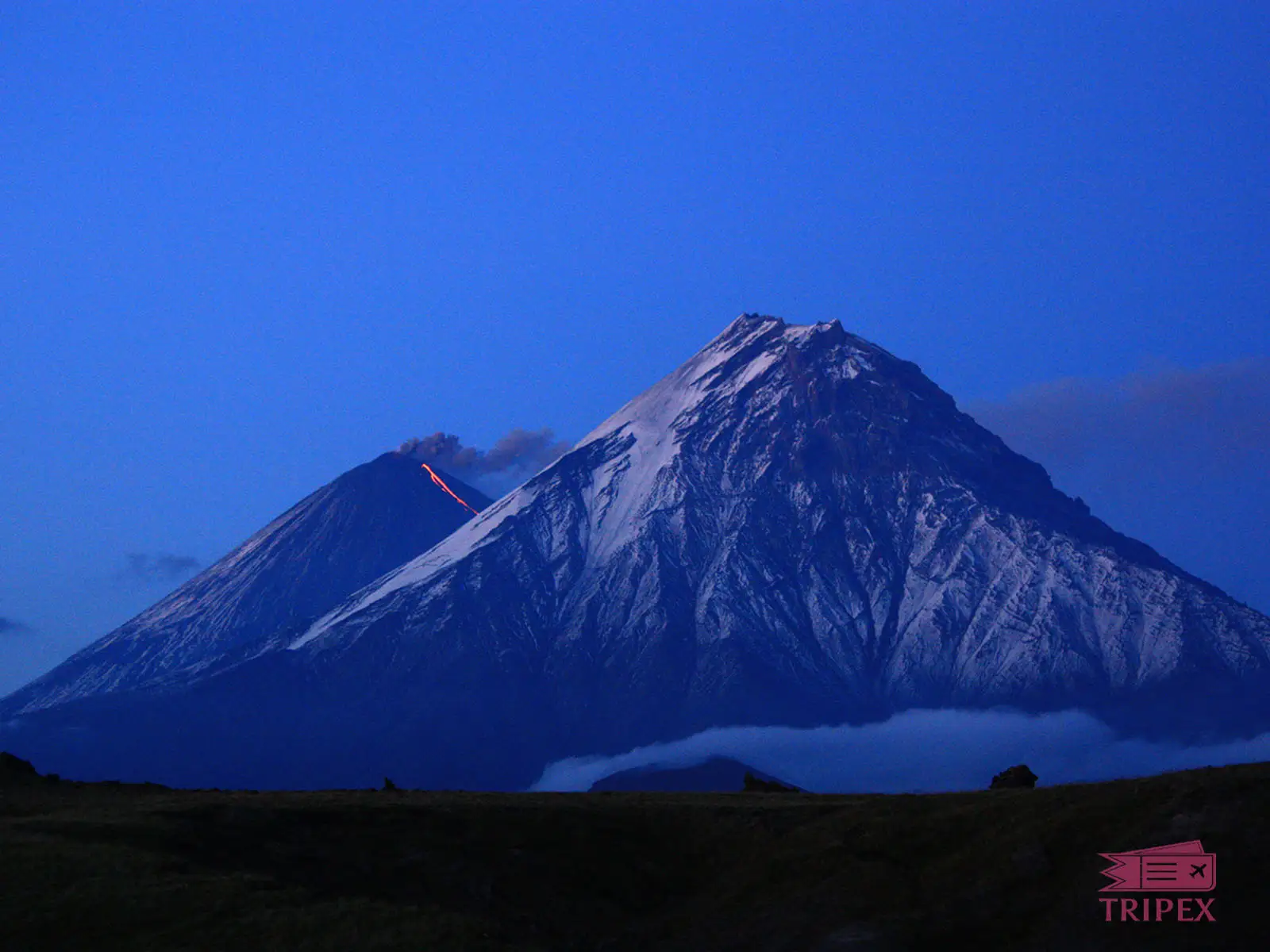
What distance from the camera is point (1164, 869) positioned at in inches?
2259

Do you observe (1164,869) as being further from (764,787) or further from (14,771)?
(14,771)

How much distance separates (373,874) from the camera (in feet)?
209

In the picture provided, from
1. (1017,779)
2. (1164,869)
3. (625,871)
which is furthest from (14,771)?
(1164,869)

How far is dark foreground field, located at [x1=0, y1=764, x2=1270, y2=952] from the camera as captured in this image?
5581 cm

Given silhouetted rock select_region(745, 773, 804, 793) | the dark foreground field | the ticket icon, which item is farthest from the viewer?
silhouetted rock select_region(745, 773, 804, 793)

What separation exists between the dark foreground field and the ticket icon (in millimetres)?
474

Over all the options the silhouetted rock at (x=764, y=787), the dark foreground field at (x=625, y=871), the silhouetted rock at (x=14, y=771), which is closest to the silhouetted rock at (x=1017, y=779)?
the silhouetted rock at (x=764, y=787)

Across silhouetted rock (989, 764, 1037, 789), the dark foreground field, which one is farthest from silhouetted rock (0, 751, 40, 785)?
silhouetted rock (989, 764, 1037, 789)

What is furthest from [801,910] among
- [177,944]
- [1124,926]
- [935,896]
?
[177,944]

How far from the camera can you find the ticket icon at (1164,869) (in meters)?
56.6

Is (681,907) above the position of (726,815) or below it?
below

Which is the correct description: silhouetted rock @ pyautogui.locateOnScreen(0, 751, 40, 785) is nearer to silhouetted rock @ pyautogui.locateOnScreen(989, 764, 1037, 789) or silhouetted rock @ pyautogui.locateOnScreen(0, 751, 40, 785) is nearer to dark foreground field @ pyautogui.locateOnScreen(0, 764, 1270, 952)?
dark foreground field @ pyautogui.locateOnScreen(0, 764, 1270, 952)

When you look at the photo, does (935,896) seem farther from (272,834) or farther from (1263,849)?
(272,834)

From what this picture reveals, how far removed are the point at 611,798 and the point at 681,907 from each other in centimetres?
1603
